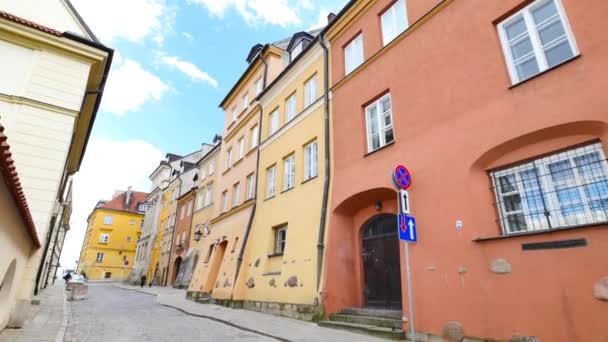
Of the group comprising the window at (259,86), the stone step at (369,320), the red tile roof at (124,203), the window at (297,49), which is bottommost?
the stone step at (369,320)

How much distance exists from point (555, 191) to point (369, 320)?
4.70 metres

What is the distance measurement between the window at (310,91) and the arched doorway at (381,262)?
5.87 m

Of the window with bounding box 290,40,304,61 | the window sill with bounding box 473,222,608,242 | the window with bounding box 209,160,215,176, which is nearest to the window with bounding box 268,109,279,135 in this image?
the window with bounding box 290,40,304,61

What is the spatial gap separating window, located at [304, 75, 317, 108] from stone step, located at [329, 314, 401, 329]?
7939 mm

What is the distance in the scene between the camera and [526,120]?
19.2ft

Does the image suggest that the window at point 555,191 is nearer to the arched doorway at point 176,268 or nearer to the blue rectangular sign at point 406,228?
the blue rectangular sign at point 406,228

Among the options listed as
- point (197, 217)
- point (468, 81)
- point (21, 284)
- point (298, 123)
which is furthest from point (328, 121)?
point (197, 217)

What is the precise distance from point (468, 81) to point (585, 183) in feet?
9.77

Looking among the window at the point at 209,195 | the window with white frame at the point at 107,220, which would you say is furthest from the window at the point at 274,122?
the window with white frame at the point at 107,220

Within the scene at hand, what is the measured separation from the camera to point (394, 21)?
9930 mm

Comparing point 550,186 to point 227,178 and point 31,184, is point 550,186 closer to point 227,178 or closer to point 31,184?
point 31,184

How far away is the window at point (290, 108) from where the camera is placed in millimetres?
14378

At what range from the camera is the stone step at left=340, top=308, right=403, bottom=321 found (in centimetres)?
759

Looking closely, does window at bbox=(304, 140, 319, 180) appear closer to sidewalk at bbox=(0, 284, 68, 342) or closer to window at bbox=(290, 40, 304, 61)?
window at bbox=(290, 40, 304, 61)
